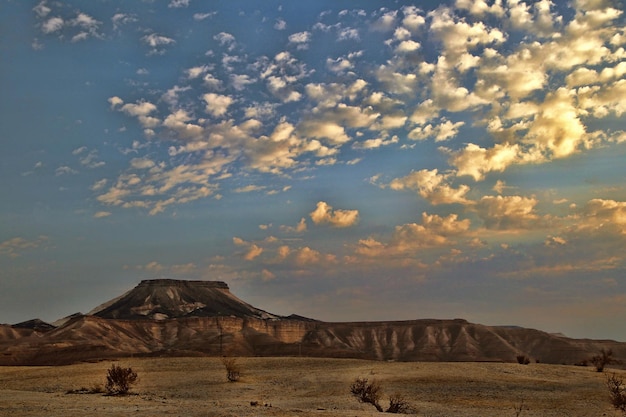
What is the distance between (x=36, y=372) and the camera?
52.1 meters

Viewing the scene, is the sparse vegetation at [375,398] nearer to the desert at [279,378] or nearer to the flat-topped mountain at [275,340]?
the desert at [279,378]

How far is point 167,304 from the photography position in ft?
600

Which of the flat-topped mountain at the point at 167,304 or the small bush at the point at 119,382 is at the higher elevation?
the flat-topped mountain at the point at 167,304

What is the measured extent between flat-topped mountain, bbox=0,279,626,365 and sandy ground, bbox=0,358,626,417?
49.8m

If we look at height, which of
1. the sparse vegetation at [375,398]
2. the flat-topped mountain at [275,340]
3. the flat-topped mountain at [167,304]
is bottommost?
the sparse vegetation at [375,398]

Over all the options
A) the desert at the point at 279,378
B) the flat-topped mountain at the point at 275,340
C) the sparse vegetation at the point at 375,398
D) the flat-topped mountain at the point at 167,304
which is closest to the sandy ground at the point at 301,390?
the desert at the point at 279,378

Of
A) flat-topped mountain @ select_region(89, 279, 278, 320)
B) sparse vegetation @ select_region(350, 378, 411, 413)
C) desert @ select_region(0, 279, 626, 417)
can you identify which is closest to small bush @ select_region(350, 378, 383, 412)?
sparse vegetation @ select_region(350, 378, 411, 413)

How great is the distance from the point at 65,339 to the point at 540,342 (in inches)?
3649

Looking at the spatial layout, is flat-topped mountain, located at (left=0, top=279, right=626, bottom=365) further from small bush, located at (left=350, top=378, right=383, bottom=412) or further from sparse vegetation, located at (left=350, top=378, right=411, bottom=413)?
sparse vegetation, located at (left=350, top=378, right=411, bottom=413)

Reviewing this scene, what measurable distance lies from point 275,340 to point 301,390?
8730 centimetres

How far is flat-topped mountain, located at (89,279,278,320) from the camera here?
173 meters

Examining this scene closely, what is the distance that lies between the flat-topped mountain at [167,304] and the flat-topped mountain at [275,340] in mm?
1032

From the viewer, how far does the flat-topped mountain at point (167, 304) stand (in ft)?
567

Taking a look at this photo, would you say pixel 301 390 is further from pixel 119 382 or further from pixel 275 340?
A: pixel 275 340
